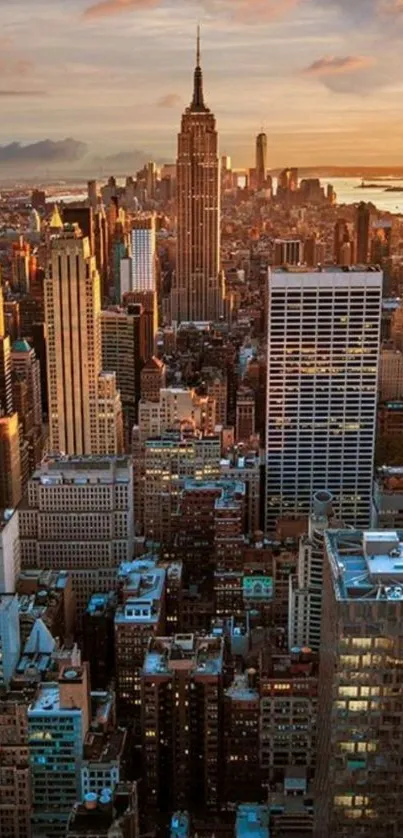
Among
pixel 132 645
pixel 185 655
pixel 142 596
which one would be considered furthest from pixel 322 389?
pixel 185 655

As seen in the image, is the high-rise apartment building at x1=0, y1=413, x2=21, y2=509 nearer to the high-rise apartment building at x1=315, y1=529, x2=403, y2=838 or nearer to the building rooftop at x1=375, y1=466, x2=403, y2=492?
the building rooftop at x1=375, y1=466, x2=403, y2=492

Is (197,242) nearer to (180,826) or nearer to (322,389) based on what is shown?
(322,389)

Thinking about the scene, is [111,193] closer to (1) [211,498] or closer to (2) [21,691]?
(1) [211,498]

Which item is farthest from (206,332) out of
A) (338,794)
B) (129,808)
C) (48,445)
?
(338,794)

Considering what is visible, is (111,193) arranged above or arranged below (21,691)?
above

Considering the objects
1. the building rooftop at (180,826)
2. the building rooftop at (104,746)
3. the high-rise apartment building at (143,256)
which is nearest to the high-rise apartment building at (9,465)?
the building rooftop at (104,746)
